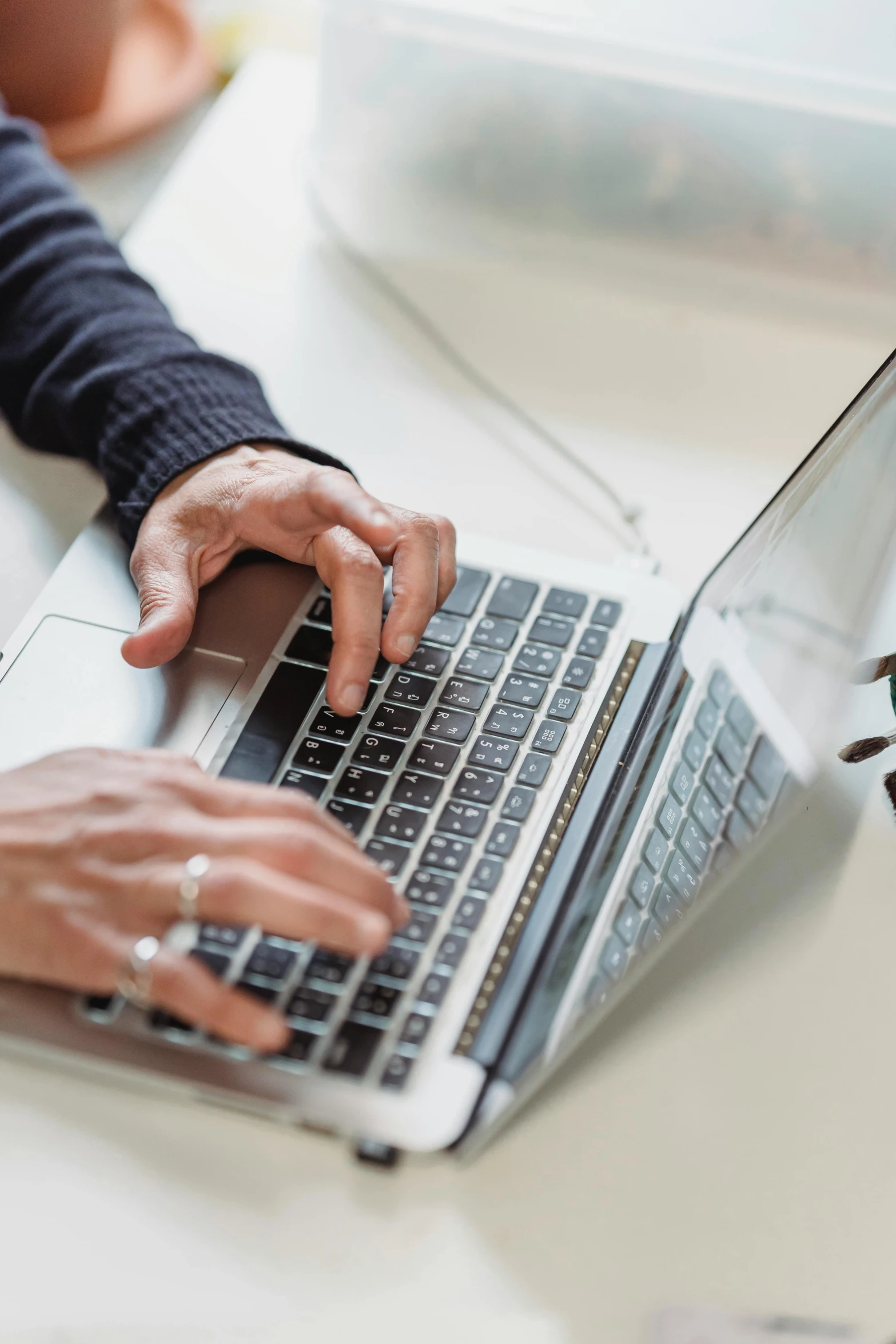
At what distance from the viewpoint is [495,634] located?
0.67m

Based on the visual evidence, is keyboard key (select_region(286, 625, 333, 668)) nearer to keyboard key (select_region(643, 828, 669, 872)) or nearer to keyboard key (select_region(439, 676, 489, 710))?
keyboard key (select_region(439, 676, 489, 710))

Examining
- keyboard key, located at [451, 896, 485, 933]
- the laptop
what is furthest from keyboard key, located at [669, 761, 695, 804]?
keyboard key, located at [451, 896, 485, 933]

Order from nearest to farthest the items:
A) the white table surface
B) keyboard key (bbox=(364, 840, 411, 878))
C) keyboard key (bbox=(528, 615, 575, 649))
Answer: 1. the white table surface
2. keyboard key (bbox=(364, 840, 411, 878))
3. keyboard key (bbox=(528, 615, 575, 649))

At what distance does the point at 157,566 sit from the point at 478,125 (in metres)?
0.42

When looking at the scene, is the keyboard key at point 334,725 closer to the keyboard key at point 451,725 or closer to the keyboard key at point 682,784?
the keyboard key at point 451,725

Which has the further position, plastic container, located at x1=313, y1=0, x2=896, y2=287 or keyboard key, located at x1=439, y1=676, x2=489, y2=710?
plastic container, located at x1=313, y1=0, x2=896, y2=287

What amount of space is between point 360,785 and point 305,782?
0.03m

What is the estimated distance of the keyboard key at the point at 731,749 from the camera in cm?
54

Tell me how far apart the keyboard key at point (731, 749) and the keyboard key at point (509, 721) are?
0.10m

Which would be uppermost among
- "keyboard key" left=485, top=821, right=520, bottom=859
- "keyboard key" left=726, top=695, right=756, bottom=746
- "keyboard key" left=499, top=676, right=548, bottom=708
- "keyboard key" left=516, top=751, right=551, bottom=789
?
"keyboard key" left=726, top=695, right=756, bottom=746

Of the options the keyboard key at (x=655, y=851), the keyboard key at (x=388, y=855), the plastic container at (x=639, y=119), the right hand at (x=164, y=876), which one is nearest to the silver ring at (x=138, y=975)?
the right hand at (x=164, y=876)

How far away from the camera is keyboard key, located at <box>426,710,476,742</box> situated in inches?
24.4

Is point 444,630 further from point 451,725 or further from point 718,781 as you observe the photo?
point 718,781

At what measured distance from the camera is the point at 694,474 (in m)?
0.80
